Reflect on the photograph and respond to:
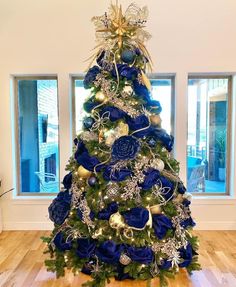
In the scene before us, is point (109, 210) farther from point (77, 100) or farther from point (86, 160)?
point (77, 100)

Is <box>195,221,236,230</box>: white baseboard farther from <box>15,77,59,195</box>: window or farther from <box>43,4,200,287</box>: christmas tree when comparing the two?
<box>15,77,59,195</box>: window

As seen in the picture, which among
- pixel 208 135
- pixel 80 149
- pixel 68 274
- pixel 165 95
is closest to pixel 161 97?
pixel 165 95

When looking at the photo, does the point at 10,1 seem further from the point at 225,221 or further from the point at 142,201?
the point at 225,221

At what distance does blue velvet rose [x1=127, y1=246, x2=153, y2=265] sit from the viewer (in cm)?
212

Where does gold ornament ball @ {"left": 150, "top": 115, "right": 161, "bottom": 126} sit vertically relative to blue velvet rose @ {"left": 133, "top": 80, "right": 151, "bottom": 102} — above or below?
below

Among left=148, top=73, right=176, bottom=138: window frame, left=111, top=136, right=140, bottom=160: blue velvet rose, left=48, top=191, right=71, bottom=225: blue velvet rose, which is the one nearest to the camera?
left=111, top=136, right=140, bottom=160: blue velvet rose

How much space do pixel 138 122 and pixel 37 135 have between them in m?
1.95

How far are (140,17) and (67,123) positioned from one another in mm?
1601

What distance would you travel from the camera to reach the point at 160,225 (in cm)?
218

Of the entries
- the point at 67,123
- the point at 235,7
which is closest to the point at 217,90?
A: the point at 235,7

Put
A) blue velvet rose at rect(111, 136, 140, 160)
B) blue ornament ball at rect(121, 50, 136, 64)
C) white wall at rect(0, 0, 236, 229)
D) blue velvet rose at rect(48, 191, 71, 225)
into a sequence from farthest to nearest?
white wall at rect(0, 0, 236, 229)
blue velvet rose at rect(48, 191, 71, 225)
blue ornament ball at rect(121, 50, 136, 64)
blue velvet rose at rect(111, 136, 140, 160)

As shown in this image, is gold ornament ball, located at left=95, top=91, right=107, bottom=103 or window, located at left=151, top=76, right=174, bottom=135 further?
window, located at left=151, top=76, right=174, bottom=135

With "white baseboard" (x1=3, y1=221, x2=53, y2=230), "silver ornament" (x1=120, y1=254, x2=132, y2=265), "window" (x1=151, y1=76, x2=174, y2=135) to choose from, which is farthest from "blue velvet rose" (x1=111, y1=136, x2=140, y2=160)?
"white baseboard" (x1=3, y1=221, x2=53, y2=230)

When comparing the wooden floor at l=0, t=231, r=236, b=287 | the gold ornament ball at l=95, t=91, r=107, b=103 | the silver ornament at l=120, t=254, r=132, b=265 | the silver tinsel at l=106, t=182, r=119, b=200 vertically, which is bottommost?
the wooden floor at l=0, t=231, r=236, b=287
